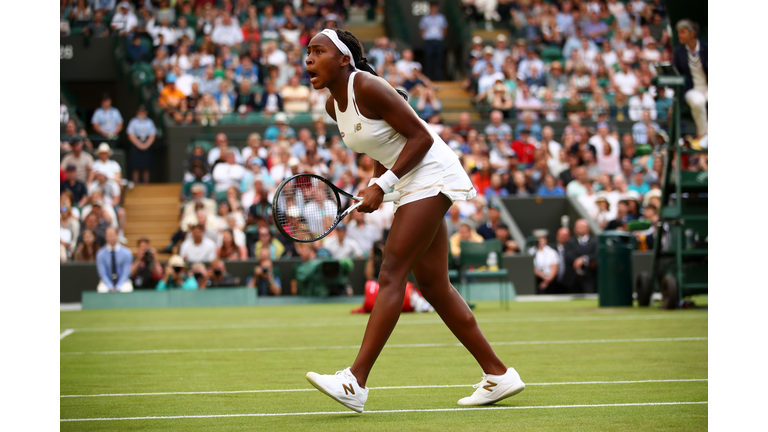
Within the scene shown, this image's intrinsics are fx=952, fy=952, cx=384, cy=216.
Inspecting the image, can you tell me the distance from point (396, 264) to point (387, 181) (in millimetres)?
422

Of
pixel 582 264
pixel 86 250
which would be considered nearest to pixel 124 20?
pixel 86 250

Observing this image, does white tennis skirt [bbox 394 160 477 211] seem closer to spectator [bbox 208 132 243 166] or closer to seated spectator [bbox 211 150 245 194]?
seated spectator [bbox 211 150 245 194]

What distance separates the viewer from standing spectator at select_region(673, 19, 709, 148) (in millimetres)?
11867

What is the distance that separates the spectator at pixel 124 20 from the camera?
23953 mm

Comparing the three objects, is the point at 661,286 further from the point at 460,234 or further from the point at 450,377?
the point at 450,377

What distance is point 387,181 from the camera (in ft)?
15.5

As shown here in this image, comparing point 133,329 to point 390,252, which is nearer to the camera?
point 390,252

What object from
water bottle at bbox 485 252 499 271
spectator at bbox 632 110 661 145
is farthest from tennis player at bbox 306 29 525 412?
spectator at bbox 632 110 661 145

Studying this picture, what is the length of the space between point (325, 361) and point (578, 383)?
2.22 m

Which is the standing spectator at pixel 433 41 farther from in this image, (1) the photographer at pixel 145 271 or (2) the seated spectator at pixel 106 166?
(1) the photographer at pixel 145 271

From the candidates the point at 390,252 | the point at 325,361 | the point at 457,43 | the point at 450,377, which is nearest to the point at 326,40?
the point at 390,252

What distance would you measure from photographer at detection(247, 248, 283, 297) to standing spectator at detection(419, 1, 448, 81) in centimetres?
1256

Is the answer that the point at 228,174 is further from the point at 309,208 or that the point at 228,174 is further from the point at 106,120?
the point at 309,208

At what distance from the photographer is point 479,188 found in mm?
19656
